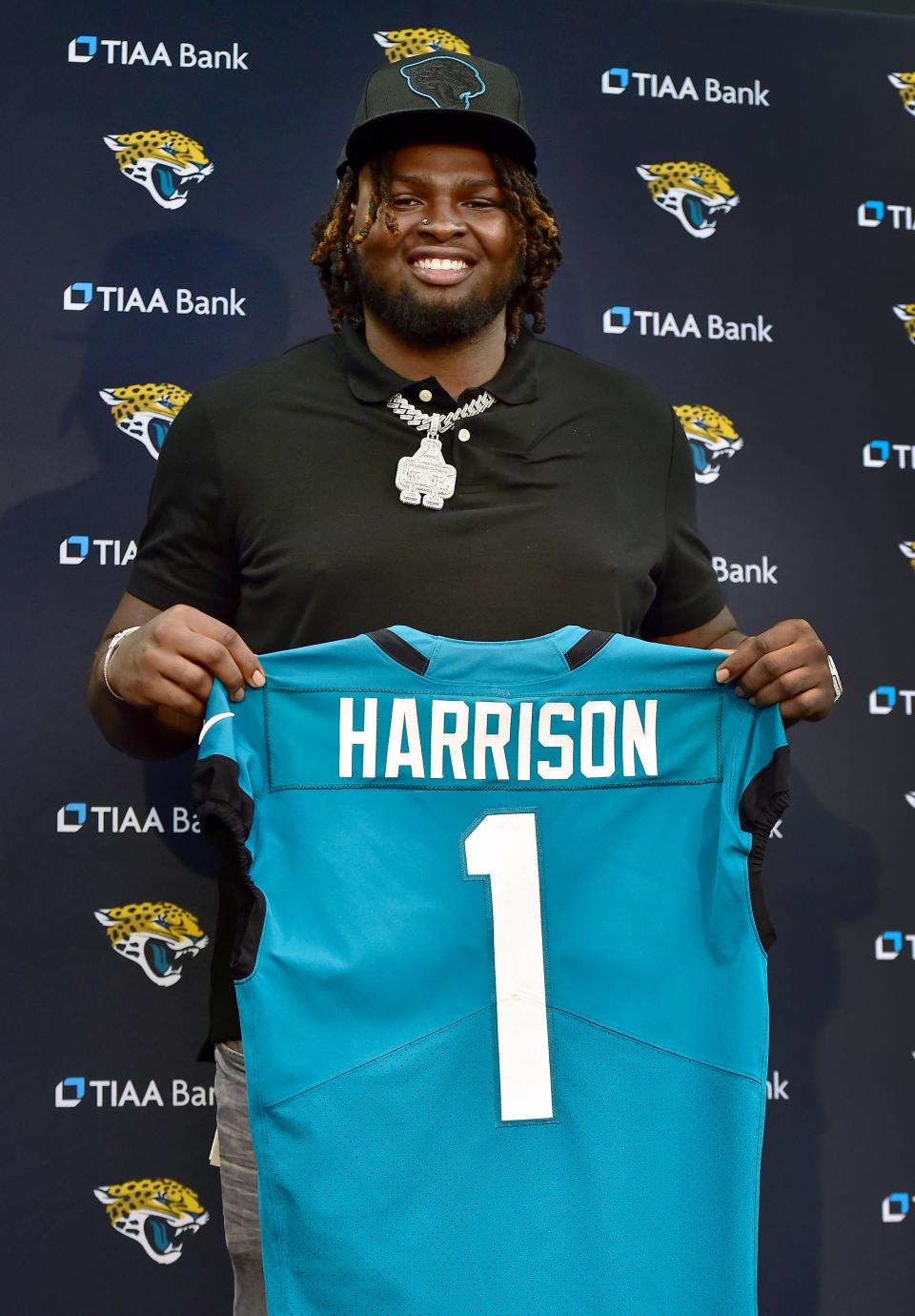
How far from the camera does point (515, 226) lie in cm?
178

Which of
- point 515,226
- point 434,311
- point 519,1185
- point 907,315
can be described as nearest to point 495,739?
point 519,1185

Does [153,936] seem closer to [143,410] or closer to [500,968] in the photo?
[143,410]

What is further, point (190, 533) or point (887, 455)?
point (887, 455)

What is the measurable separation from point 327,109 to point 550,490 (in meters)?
1.09

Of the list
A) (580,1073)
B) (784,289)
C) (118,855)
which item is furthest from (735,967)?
(784,289)

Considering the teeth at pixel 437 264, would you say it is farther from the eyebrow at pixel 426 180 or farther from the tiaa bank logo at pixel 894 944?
the tiaa bank logo at pixel 894 944

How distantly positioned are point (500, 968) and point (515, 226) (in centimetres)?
96

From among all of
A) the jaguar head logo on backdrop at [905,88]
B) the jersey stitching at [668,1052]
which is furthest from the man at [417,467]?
the jaguar head logo on backdrop at [905,88]

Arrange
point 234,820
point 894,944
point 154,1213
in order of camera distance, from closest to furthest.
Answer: point 234,820 → point 154,1213 → point 894,944

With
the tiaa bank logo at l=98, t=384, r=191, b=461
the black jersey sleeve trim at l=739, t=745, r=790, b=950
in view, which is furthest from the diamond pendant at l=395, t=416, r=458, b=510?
the tiaa bank logo at l=98, t=384, r=191, b=461

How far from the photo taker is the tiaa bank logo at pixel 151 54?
2363mm

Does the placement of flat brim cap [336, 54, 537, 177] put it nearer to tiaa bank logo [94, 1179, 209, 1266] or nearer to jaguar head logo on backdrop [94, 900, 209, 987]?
jaguar head logo on backdrop [94, 900, 209, 987]

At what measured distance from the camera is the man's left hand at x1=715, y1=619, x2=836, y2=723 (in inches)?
58.8

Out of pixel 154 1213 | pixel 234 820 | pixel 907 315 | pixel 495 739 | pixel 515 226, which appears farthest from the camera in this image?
pixel 907 315
